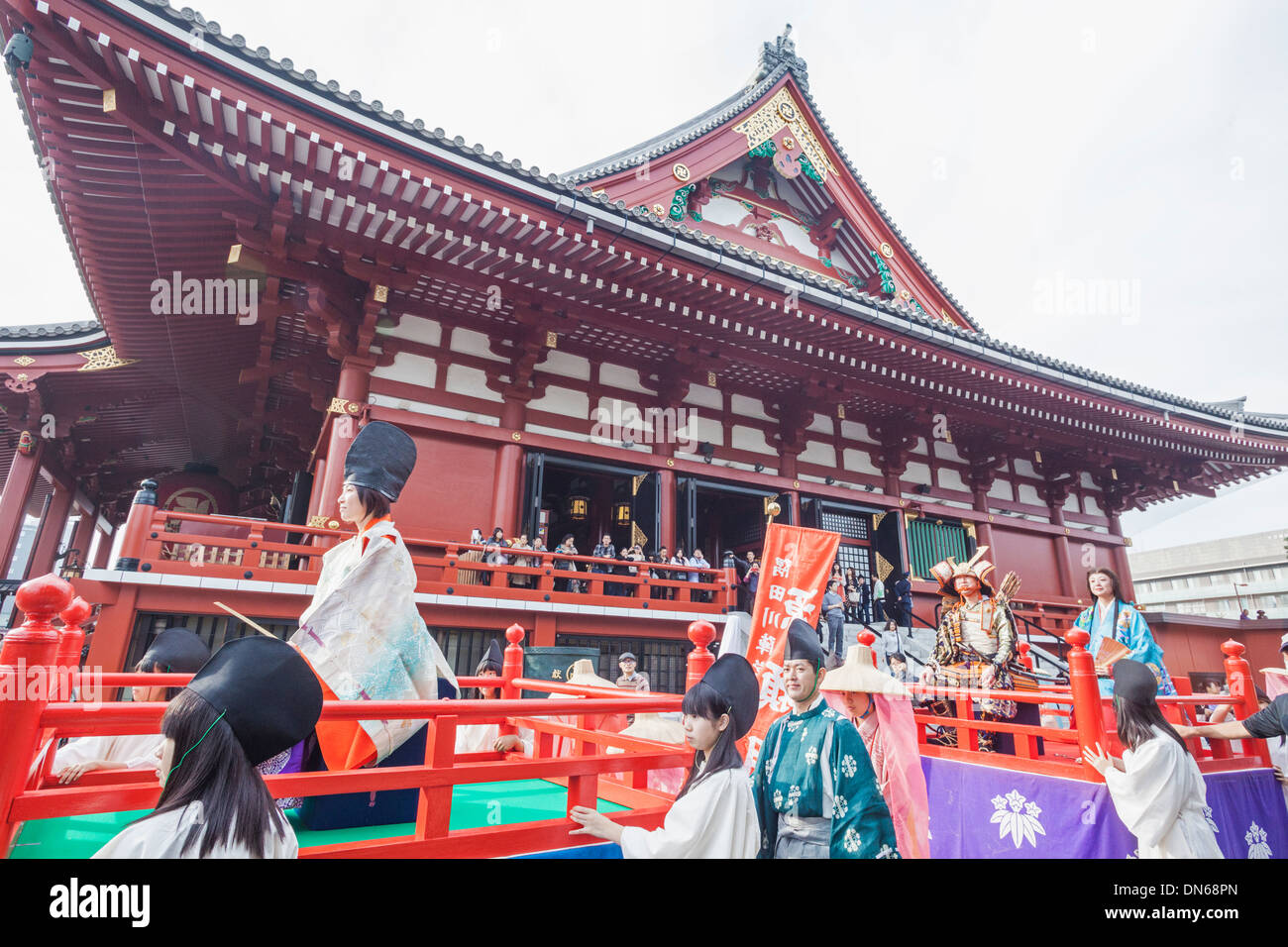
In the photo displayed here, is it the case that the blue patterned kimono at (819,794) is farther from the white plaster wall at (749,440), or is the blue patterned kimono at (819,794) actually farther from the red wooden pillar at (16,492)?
the red wooden pillar at (16,492)

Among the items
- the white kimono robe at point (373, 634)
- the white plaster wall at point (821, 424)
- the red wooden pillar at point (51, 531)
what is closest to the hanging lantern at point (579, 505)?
the white plaster wall at point (821, 424)

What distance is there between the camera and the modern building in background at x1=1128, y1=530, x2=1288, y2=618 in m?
44.1

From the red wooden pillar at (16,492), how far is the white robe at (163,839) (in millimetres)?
13101

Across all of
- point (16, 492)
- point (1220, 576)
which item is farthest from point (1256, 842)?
point (1220, 576)

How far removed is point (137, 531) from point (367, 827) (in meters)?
5.41

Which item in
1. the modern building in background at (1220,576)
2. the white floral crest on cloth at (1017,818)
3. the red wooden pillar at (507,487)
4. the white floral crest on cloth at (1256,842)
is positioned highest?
the modern building in background at (1220,576)

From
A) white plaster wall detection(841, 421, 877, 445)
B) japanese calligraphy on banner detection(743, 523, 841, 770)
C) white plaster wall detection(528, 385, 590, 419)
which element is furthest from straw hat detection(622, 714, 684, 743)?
white plaster wall detection(841, 421, 877, 445)

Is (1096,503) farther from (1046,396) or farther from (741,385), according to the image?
(741,385)

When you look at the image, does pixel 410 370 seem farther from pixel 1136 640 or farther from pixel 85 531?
pixel 85 531

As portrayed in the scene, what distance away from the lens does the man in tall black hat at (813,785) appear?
2.31 meters

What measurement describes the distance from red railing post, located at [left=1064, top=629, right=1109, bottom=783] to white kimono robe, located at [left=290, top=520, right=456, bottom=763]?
4053 mm
